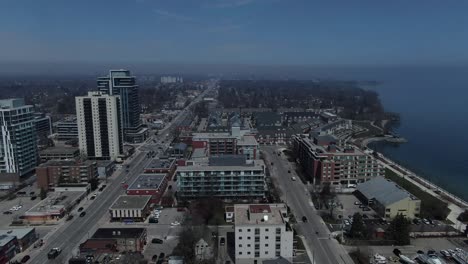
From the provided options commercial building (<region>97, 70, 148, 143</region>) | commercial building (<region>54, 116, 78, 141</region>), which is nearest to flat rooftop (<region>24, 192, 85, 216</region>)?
commercial building (<region>97, 70, 148, 143</region>)

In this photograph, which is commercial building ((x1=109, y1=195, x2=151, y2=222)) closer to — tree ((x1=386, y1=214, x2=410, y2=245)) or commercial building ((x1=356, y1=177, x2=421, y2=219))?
tree ((x1=386, y1=214, x2=410, y2=245))

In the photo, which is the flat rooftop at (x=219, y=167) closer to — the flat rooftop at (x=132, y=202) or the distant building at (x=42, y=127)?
the flat rooftop at (x=132, y=202)

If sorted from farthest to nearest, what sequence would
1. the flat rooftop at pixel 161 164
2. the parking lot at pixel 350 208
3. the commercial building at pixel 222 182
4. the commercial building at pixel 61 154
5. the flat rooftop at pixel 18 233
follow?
the commercial building at pixel 61 154
the flat rooftop at pixel 161 164
the commercial building at pixel 222 182
the parking lot at pixel 350 208
the flat rooftop at pixel 18 233

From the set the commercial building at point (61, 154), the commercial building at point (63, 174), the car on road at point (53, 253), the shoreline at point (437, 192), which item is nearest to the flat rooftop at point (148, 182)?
the commercial building at point (63, 174)

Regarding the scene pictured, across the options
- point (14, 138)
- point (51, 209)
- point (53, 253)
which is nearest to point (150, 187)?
point (51, 209)

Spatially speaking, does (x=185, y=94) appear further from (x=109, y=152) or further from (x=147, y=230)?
(x=147, y=230)

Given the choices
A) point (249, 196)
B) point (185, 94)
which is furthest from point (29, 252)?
point (185, 94)
